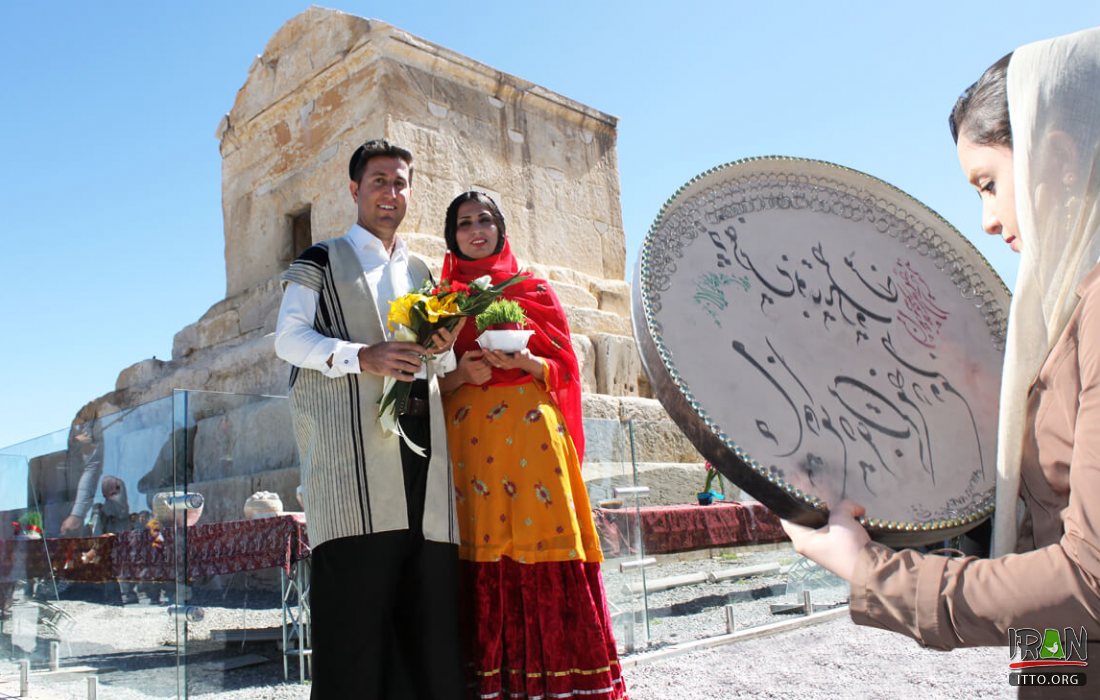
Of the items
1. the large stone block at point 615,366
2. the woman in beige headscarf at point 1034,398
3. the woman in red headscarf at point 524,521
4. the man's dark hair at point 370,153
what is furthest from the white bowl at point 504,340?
the large stone block at point 615,366

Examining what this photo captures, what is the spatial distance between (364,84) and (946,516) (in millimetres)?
7553

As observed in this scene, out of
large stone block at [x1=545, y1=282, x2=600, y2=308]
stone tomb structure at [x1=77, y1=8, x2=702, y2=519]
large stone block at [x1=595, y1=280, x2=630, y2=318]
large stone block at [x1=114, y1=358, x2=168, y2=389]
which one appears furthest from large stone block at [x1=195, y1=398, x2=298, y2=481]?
large stone block at [x1=595, y1=280, x2=630, y2=318]

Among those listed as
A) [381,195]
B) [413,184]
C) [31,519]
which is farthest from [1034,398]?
[413,184]

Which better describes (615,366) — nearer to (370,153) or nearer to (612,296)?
(612,296)

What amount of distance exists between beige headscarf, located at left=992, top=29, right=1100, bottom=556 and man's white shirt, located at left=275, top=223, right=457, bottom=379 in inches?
57.3

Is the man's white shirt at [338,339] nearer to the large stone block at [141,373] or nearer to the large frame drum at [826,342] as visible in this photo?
the large frame drum at [826,342]

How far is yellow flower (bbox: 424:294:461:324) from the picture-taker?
2074 millimetres

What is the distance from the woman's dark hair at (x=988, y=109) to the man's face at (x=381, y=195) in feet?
5.48

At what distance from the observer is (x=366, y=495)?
7.01 ft

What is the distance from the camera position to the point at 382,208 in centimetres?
244

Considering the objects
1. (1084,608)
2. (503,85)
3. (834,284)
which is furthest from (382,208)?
(503,85)

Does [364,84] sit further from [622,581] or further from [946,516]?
[946,516]

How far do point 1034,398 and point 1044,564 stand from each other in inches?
10.8

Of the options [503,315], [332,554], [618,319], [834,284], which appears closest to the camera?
[834,284]
